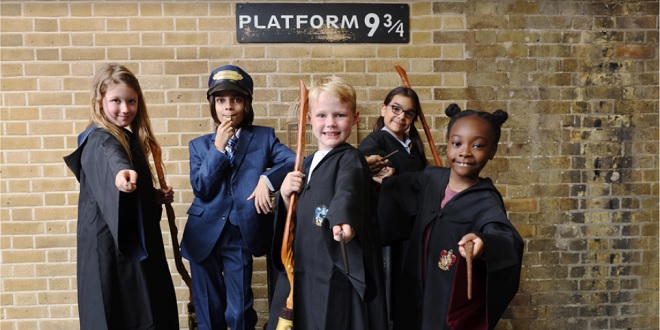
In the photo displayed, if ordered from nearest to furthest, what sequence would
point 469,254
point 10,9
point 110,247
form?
point 469,254 < point 110,247 < point 10,9

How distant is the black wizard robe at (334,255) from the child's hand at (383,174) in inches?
14.1

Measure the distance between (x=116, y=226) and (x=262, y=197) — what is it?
1.86ft

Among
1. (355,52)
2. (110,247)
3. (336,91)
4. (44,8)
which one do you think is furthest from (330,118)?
(44,8)

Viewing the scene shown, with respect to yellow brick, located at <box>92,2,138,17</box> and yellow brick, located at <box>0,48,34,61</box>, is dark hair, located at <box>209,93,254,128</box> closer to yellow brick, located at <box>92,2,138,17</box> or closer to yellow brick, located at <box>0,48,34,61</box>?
yellow brick, located at <box>92,2,138,17</box>

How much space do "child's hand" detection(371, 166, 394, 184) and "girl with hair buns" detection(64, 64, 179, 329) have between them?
98 cm

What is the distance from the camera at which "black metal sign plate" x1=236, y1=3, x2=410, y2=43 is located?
321 cm

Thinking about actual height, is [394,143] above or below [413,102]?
below

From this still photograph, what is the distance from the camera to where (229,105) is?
2373 millimetres

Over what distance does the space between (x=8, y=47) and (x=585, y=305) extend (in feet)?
13.0

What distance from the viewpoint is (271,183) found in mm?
2225

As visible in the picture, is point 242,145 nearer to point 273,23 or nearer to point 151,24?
point 273,23

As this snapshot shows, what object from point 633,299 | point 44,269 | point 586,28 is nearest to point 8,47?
point 44,269

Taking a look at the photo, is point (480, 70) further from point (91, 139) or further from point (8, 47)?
point (8, 47)

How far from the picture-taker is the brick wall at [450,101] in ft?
10.4
